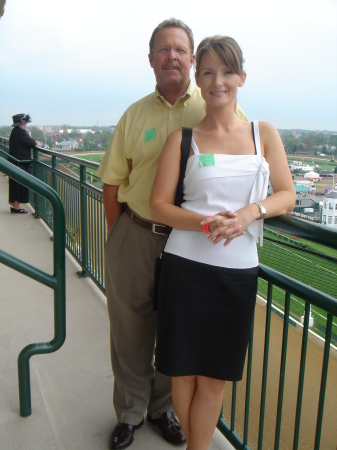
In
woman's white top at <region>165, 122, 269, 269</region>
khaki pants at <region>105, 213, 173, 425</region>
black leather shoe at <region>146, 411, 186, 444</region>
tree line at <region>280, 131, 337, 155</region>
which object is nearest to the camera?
woman's white top at <region>165, 122, 269, 269</region>

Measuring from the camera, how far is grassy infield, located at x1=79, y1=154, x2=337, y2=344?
4.45 ft

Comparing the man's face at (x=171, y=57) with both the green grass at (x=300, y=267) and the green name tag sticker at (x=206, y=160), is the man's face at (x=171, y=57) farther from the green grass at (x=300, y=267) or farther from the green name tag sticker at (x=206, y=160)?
the green grass at (x=300, y=267)

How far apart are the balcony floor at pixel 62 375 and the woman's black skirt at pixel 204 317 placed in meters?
0.64

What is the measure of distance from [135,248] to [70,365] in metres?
1.12

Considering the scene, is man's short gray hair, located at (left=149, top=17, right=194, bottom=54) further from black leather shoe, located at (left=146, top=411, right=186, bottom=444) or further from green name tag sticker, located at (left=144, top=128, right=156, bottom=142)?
black leather shoe, located at (left=146, top=411, right=186, bottom=444)

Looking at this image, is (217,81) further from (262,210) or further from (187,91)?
(262,210)

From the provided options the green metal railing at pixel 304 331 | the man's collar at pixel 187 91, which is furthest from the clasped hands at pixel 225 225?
the man's collar at pixel 187 91

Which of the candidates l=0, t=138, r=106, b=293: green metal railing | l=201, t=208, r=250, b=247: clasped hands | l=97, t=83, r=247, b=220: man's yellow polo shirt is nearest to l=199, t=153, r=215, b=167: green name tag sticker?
l=201, t=208, r=250, b=247: clasped hands

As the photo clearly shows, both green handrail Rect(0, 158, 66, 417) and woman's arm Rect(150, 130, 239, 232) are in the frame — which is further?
green handrail Rect(0, 158, 66, 417)

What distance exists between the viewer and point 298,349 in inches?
65.2

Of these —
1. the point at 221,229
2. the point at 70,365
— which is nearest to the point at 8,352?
the point at 70,365

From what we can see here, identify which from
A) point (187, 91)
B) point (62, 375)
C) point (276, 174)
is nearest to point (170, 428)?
point (62, 375)

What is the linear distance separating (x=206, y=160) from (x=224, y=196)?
13 centimetres

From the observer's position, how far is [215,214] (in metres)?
1.36
